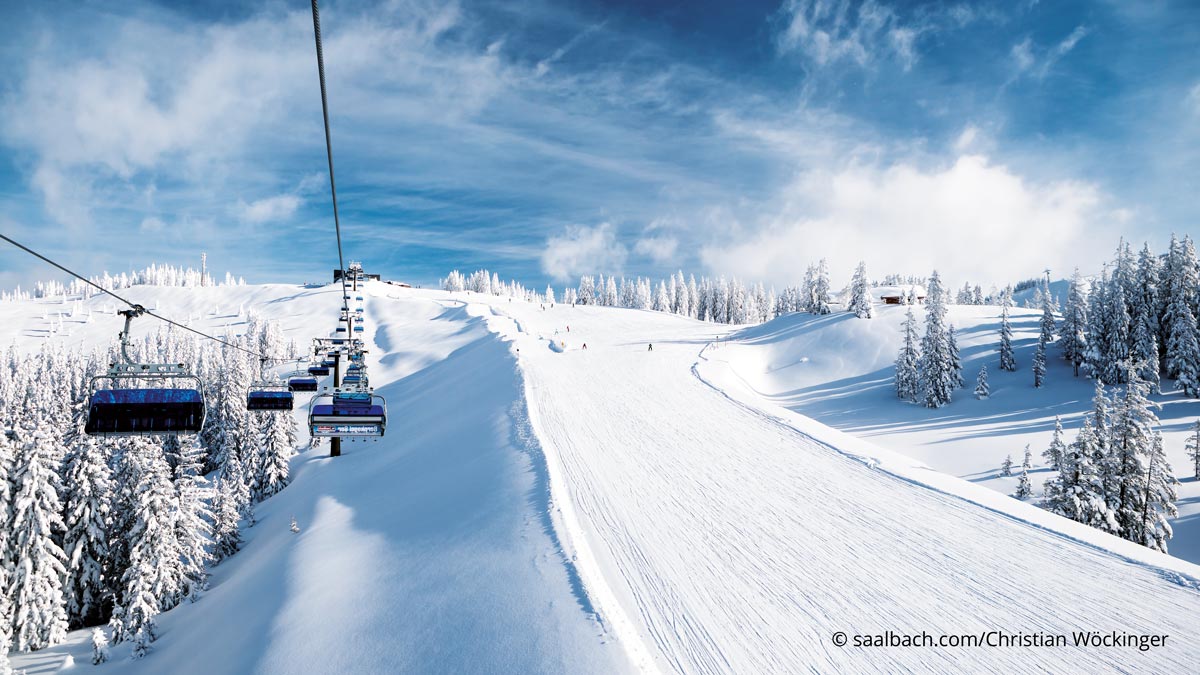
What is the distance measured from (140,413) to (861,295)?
77.1 metres

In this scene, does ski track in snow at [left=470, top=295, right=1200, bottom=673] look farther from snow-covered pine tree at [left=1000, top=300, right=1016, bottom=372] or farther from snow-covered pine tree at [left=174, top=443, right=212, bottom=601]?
snow-covered pine tree at [left=1000, top=300, right=1016, bottom=372]

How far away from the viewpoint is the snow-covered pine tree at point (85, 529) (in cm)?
2884

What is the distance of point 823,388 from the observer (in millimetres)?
56594

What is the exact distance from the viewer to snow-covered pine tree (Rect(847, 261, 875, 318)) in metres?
70.2

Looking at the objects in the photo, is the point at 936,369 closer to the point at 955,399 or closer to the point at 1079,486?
the point at 955,399

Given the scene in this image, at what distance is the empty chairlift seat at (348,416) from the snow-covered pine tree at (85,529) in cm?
2618

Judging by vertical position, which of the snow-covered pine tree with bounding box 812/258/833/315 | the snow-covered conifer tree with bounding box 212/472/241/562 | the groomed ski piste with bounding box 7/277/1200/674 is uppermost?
the snow-covered pine tree with bounding box 812/258/833/315

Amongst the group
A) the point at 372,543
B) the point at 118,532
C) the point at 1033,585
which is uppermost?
the point at 1033,585

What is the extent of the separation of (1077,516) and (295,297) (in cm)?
20289

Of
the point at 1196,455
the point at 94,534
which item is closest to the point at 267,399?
the point at 94,534

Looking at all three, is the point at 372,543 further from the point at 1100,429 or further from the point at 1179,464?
the point at 1179,464

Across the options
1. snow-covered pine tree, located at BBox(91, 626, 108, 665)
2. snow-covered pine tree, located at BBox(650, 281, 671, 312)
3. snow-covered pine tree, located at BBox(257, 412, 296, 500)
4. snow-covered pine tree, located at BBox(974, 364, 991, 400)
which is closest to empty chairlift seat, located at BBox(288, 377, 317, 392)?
snow-covered pine tree, located at BBox(91, 626, 108, 665)

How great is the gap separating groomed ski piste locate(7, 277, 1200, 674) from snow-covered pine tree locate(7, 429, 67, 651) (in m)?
1.20

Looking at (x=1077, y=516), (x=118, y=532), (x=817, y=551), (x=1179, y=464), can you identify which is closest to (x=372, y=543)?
(x=817, y=551)
